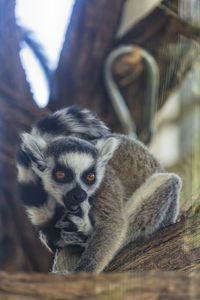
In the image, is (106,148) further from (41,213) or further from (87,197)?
(41,213)

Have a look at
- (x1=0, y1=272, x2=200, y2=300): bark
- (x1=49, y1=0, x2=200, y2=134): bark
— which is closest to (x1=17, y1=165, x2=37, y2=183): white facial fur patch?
(x1=0, y1=272, x2=200, y2=300): bark

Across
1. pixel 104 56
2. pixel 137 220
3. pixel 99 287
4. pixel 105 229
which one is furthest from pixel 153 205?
pixel 104 56

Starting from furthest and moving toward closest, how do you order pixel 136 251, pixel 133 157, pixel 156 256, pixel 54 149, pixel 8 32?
pixel 8 32 → pixel 133 157 → pixel 54 149 → pixel 136 251 → pixel 156 256

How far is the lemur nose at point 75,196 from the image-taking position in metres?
2.40

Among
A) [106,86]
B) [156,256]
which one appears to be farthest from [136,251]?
[106,86]

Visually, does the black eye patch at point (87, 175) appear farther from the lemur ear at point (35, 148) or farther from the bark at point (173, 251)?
the bark at point (173, 251)

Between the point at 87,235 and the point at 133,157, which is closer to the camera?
the point at 87,235

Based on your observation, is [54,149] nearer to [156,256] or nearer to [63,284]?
[156,256]

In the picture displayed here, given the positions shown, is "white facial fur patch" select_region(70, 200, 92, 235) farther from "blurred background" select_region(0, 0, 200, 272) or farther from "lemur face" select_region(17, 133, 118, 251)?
"blurred background" select_region(0, 0, 200, 272)

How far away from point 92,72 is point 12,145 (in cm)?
115

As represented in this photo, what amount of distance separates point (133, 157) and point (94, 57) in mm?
1945

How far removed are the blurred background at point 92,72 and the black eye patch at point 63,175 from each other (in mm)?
1326

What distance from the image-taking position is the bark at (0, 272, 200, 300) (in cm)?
142

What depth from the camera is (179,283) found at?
1.46 metres
